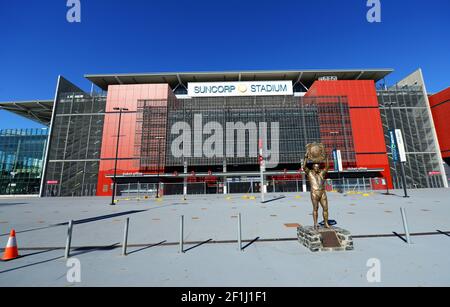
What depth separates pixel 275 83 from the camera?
48.4 meters

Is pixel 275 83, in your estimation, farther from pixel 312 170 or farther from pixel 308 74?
pixel 312 170

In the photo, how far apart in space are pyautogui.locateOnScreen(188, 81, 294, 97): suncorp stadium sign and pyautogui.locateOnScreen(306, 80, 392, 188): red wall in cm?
959

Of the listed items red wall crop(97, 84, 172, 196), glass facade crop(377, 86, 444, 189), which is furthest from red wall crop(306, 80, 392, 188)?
red wall crop(97, 84, 172, 196)

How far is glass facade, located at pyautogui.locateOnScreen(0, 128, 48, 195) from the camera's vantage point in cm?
4781

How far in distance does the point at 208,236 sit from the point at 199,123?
1451 inches

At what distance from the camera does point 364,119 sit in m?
43.4

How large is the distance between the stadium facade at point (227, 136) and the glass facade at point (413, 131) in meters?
0.22

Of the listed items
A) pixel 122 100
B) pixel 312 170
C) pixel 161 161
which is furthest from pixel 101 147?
pixel 312 170

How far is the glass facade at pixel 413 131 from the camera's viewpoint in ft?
138

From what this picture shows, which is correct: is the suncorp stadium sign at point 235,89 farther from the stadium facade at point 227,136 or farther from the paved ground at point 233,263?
the paved ground at point 233,263

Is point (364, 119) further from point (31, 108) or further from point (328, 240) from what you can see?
point (31, 108)

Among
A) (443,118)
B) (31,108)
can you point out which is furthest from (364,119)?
(31,108)

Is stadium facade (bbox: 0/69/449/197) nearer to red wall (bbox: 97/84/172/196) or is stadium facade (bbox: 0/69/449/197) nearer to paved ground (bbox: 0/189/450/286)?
red wall (bbox: 97/84/172/196)

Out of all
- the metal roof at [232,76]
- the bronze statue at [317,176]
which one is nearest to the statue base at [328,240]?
the bronze statue at [317,176]
